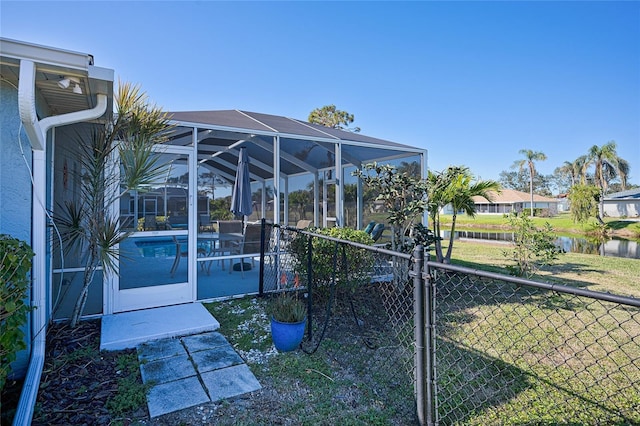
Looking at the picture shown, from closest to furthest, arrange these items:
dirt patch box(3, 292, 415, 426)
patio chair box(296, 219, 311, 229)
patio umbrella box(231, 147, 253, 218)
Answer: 1. dirt patch box(3, 292, 415, 426)
2. patio umbrella box(231, 147, 253, 218)
3. patio chair box(296, 219, 311, 229)

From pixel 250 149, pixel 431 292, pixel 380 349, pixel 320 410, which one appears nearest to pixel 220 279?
pixel 250 149

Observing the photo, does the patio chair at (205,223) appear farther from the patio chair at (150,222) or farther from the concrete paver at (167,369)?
the concrete paver at (167,369)

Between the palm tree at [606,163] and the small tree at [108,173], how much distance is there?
151 feet

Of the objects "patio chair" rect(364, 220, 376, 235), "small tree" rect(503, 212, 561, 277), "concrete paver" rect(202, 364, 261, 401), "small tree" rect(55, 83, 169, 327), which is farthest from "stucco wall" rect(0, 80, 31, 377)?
"small tree" rect(503, 212, 561, 277)

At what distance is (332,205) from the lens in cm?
734

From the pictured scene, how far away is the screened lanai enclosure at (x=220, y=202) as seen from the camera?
450 cm

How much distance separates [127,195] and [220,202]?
2044 millimetres

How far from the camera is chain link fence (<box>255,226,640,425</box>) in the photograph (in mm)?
1970

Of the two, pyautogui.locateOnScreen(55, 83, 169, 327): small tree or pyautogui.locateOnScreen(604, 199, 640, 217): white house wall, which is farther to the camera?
pyautogui.locateOnScreen(604, 199, 640, 217): white house wall

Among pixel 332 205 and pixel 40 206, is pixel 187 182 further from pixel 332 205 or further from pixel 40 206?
pixel 332 205

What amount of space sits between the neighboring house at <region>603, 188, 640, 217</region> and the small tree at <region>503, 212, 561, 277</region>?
→ 121 ft

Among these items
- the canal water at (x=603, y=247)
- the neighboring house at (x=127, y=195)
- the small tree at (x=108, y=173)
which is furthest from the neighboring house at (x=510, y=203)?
the small tree at (x=108, y=173)

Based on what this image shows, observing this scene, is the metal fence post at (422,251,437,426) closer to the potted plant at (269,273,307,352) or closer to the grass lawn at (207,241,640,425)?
the grass lawn at (207,241,640,425)

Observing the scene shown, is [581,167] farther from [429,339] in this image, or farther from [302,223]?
[429,339]
